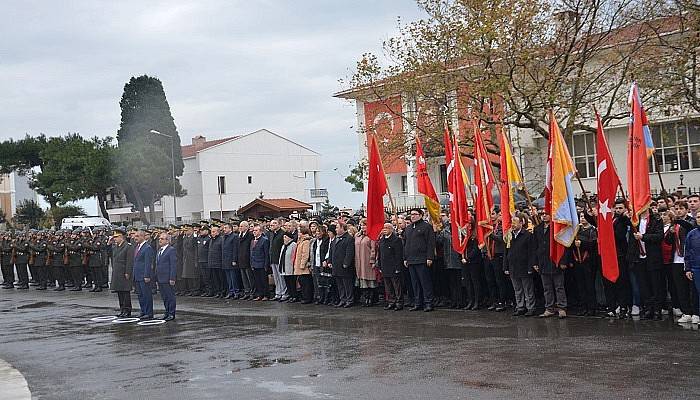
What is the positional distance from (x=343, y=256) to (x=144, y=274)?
3.96 m

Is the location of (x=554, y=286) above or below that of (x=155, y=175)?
below

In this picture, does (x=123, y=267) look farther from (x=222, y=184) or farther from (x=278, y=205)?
(x=222, y=184)

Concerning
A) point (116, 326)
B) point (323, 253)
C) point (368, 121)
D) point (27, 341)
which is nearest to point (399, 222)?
point (323, 253)

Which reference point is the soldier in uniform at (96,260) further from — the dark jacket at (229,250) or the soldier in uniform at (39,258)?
the dark jacket at (229,250)

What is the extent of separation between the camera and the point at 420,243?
637 inches

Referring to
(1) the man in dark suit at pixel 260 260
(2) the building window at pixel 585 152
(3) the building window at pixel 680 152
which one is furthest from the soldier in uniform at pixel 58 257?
(3) the building window at pixel 680 152

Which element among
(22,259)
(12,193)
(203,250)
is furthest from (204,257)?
(12,193)

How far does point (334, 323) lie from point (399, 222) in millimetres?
3101

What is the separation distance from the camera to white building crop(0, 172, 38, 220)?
101m

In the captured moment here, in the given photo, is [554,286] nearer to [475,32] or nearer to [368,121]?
[475,32]

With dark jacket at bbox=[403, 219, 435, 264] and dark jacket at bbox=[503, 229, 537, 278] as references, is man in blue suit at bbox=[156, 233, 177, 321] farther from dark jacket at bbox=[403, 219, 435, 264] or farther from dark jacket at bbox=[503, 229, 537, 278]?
dark jacket at bbox=[503, 229, 537, 278]

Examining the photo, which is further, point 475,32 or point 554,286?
point 475,32

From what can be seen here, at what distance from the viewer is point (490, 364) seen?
32.6 feet

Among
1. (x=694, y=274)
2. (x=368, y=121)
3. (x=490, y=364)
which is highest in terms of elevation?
(x=368, y=121)
